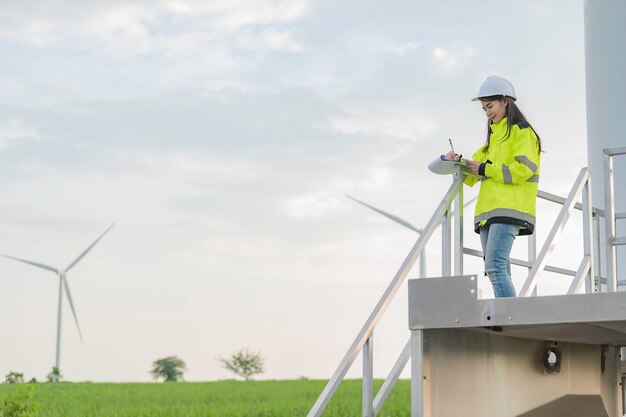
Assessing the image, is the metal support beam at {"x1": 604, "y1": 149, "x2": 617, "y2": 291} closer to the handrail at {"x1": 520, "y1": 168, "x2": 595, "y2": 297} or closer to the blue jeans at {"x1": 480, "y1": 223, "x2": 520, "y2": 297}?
the handrail at {"x1": 520, "y1": 168, "x2": 595, "y2": 297}

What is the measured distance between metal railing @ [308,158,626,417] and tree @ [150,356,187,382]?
43.1 metres

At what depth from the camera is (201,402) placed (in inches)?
859

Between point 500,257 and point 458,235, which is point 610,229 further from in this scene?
point 458,235

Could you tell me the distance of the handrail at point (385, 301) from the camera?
226 inches

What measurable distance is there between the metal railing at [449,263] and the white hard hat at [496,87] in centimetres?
57

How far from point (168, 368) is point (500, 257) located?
44.1m

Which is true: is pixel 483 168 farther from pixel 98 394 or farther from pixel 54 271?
pixel 54 271

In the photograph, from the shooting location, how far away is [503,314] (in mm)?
5547

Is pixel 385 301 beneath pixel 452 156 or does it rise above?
beneath

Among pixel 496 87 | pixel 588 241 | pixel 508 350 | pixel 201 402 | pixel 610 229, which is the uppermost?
pixel 496 87

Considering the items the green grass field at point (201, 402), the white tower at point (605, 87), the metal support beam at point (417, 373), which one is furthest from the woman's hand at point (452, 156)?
the green grass field at point (201, 402)

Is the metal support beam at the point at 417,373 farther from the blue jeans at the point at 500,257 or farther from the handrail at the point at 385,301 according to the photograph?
the blue jeans at the point at 500,257

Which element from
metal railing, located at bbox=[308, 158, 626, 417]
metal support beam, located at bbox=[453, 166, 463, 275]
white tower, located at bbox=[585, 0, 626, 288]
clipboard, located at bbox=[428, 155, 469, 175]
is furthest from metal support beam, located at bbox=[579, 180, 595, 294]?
white tower, located at bbox=[585, 0, 626, 288]

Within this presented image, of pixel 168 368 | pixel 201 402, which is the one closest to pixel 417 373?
pixel 201 402
